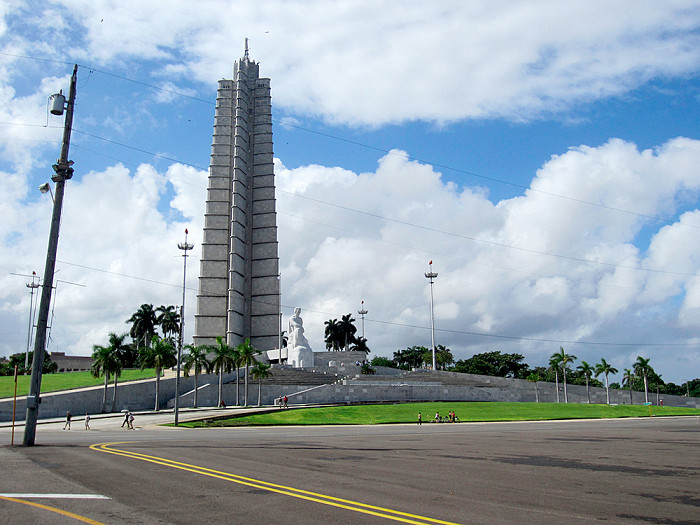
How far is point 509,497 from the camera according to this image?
959cm

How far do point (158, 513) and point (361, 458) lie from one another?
888 cm

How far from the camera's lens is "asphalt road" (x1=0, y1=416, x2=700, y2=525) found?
315 inches

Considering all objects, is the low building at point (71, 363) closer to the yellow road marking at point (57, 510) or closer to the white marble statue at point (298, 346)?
the white marble statue at point (298, 346)

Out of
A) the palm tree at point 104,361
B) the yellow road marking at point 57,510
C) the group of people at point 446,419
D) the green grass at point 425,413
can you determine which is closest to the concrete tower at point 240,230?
the palm tree at point 104,361

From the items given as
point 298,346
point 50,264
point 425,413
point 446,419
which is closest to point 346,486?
point 50,264

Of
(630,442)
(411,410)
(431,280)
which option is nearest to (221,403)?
(411,410)

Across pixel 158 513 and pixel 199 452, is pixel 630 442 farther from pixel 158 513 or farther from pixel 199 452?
pixel 158 513

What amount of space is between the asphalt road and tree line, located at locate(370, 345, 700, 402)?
65476mm

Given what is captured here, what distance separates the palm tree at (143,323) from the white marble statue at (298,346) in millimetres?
33654

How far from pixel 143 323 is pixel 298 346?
36311 mm

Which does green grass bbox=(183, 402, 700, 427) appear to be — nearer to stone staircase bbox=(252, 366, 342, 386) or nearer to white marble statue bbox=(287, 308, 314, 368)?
stone staircase bbox=(252, 366, 342, 386)

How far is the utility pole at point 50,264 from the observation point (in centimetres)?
1938

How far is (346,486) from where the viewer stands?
10.7 meters

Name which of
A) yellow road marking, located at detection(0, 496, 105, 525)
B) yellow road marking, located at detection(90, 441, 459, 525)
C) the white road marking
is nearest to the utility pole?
yellow road marking, located at detection(90, 441, 459, 525)
